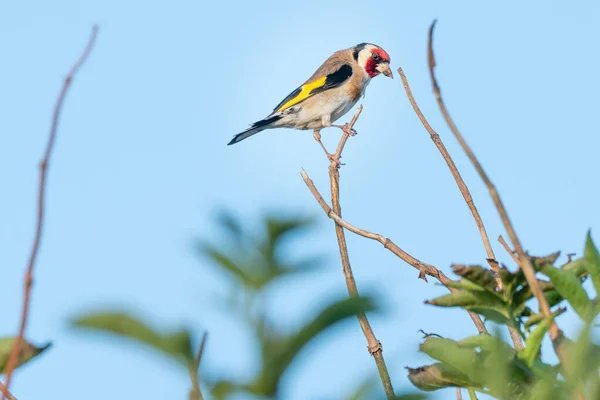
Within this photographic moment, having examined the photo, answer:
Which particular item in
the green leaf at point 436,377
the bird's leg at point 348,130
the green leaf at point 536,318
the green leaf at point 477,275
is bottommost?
the green leaf at point 436,377

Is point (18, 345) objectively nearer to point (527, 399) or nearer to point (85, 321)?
point (85, 321)

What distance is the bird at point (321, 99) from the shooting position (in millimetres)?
12109

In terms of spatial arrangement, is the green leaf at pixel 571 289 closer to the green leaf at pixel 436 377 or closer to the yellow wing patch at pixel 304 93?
the green leaf at pixel 436 377

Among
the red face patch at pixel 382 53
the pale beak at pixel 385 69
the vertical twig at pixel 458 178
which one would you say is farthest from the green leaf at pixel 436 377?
the red face patch at pixel 382 53

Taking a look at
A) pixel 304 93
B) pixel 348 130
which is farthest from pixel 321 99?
pixel 348 130

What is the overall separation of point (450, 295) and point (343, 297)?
0.78 metres

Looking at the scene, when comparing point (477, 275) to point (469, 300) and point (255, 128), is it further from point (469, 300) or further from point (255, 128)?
point (255, 128)

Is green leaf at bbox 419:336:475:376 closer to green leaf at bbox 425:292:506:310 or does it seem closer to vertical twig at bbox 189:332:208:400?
green leaf at bbox 425:292:506:310

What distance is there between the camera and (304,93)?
40.4 feet

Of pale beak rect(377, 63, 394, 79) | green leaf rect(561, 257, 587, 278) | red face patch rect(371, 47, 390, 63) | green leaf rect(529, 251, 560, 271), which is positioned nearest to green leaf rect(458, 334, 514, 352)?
green leaf rect(529, 251, 560, 271)

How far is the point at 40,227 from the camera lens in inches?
52.0

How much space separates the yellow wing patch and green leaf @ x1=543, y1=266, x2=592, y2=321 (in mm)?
10733

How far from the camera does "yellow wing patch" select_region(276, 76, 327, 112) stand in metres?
12.2

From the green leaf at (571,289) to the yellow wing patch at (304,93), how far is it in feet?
35.2
